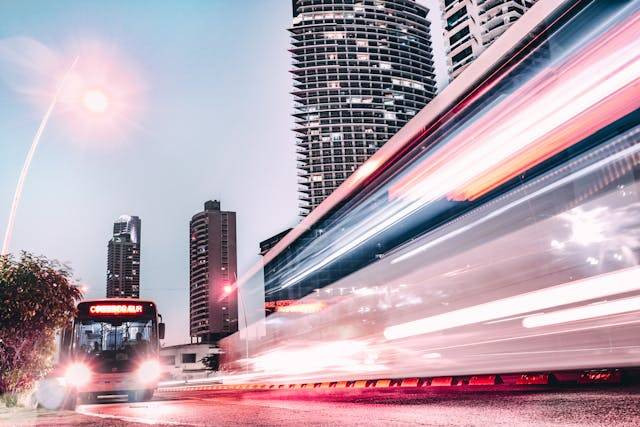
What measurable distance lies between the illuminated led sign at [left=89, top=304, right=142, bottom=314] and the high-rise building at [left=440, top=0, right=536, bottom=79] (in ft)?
300

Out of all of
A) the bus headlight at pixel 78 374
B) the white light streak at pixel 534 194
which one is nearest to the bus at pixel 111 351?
the bus headlight at pixel 78 374

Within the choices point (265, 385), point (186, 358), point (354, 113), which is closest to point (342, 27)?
point (354, 113)

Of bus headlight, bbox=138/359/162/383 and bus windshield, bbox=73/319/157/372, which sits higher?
bus windshield, bbox=73/319/157/372

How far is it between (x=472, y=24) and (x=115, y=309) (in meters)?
101

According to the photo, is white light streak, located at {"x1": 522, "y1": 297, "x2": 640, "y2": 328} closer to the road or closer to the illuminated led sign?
the road

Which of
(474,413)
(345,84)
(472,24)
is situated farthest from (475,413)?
(345,84)

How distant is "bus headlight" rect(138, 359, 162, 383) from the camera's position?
1844 cm

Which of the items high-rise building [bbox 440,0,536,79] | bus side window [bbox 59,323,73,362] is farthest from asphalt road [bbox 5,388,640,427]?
high-rise building [bbox 440,0,536,79]

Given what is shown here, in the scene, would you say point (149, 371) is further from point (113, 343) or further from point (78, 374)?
point (78, 374)

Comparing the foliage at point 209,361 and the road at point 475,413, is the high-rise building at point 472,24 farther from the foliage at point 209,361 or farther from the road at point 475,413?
the road at point 475,413

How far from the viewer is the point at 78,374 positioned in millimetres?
17734

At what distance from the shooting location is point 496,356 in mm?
9164

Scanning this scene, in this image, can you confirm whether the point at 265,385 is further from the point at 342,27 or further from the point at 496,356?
the point at 342,27

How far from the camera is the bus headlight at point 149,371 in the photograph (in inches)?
726
